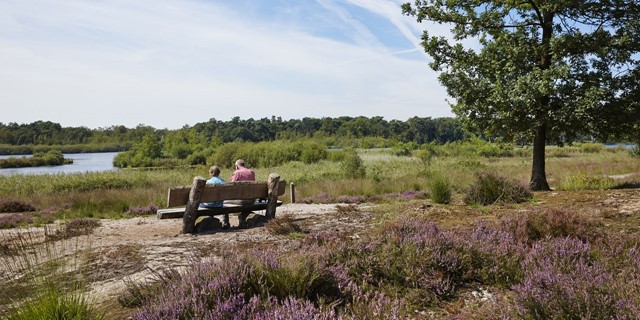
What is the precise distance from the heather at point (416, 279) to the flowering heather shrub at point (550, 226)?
2cm

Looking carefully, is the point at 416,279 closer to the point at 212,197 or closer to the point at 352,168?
the point at 212,197

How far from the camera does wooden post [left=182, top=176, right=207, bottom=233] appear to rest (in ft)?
24.7

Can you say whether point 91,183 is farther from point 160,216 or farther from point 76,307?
point 76,307

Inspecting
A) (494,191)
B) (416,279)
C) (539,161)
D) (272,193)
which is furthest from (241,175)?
(539,161)

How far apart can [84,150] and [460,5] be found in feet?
379

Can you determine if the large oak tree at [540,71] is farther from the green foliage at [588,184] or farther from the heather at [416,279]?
the heather at [416,279]

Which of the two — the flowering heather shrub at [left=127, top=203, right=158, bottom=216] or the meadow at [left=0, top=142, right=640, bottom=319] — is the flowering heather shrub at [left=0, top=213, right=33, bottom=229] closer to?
the flowering heather shrub at [left=127, top=203, right=158, bottom=216]

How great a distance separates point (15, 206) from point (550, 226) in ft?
48.4

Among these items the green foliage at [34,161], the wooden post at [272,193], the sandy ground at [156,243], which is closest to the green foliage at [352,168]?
the sandy ground at [156,243]

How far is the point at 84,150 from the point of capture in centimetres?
11000

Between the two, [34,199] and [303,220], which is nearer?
[303,220]

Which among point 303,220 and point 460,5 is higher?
point 460,5

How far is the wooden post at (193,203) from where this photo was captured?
7517 millimetres

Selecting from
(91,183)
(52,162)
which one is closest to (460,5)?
(91,183)
